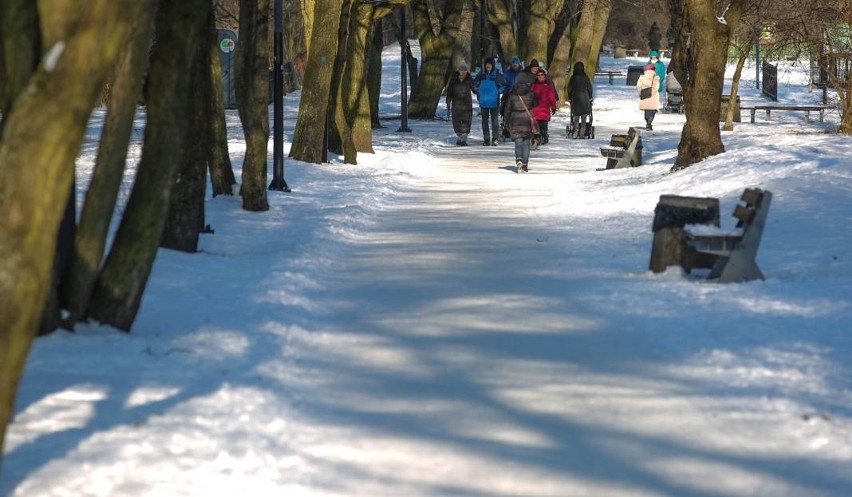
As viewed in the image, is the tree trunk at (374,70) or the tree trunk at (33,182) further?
the tree trunk at (374,70)

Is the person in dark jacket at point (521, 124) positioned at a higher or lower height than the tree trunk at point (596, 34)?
lower

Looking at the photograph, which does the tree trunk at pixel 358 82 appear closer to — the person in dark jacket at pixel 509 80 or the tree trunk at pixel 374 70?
the person in dark jacket at pixel 509 80

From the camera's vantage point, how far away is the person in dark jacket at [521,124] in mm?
24047

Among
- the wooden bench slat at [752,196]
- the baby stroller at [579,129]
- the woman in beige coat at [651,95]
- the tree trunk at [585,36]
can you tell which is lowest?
the baby stroller at [579,129]

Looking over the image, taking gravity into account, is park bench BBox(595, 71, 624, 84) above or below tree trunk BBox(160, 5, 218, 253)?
above

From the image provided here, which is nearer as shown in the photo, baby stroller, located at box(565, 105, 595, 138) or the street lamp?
the street lamp

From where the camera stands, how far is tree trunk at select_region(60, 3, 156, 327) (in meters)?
8.67

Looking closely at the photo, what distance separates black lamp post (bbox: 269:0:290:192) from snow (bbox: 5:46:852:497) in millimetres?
3655

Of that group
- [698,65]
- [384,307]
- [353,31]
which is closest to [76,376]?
[384,307]

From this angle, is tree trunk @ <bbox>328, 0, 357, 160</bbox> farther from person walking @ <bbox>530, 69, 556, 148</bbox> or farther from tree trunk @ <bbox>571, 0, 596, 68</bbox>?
tree trunk @ <bbox>571, 0, 596, 68</bbox>

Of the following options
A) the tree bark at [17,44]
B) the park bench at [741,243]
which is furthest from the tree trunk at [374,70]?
the tree bark at [17,44]

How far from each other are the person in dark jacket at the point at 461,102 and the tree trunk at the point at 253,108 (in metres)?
14.1

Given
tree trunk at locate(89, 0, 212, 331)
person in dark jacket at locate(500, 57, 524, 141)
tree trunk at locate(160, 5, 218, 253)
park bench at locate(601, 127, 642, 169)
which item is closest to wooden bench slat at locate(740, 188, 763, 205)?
tree trunk at locate(89, 0, 212, 331)

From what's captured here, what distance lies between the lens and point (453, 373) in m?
8.01
